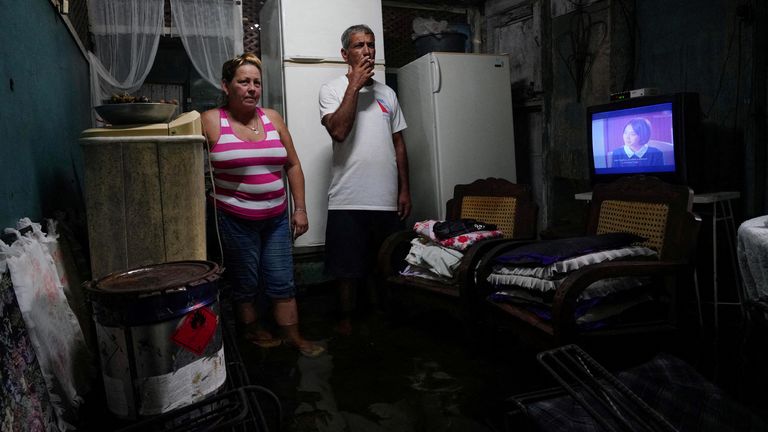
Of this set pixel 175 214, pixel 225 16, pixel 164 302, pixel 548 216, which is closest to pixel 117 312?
pixel 164 302

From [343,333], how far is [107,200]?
1.46m

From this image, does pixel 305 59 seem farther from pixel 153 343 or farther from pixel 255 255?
pixel 153 343

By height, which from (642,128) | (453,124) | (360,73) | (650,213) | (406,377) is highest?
(360,73)

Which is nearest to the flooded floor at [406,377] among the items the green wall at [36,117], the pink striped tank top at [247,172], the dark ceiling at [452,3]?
the pink striped tank top at [247,172]

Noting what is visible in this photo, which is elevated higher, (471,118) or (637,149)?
(471,118)

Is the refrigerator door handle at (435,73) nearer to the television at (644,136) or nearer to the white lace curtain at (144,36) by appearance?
the television at (644,136)

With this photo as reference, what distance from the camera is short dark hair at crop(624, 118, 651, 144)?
302 cm

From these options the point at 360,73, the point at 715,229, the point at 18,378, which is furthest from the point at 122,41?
the point at 715,229

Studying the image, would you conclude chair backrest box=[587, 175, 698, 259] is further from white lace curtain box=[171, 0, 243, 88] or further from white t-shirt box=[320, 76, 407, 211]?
white lace curtain box=[171, 0, 243, 88]

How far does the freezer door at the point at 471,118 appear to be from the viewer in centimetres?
370

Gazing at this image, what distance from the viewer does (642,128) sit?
304cm

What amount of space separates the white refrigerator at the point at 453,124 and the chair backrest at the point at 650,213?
1366 millimetres

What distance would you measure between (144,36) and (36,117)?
7.69ft

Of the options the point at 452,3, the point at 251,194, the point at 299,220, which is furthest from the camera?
the point at 452,3
